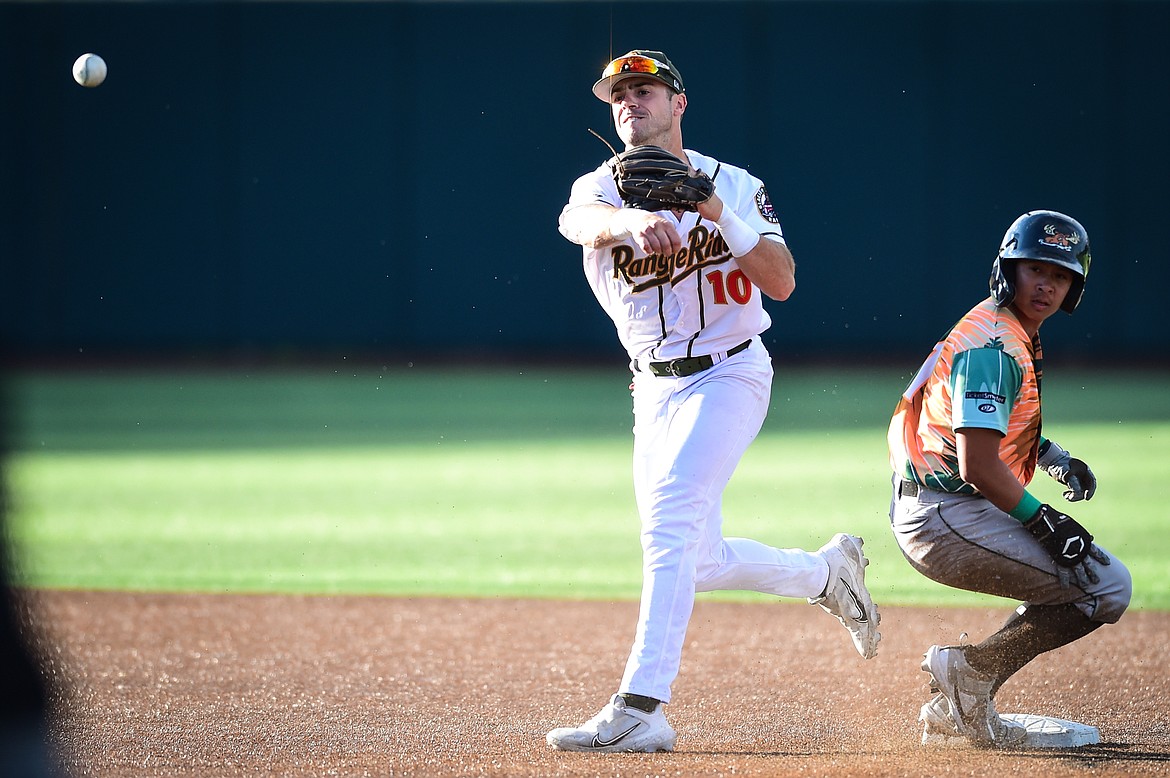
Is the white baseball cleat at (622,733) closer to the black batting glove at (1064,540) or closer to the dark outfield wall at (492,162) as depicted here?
the black batting glove at (1064,540)

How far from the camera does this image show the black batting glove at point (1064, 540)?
3.55 meters

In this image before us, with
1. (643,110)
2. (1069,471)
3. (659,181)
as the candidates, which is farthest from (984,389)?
(643,110)

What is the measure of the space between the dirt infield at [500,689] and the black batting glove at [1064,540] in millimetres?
507

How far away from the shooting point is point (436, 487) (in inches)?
376

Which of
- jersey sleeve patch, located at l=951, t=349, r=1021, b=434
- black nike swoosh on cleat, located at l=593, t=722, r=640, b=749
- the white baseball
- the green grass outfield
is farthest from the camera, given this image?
the green grass outfield

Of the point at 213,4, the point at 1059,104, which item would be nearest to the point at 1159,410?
the point at 1059,104

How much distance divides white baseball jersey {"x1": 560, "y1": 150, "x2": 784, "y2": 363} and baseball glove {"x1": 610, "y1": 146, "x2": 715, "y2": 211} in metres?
0.28

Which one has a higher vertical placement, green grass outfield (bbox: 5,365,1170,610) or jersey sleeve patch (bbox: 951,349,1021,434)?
jersey sleeve patch (bbox: 951,349,1021,434)

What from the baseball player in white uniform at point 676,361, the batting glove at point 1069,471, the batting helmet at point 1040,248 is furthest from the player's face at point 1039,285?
the baseball player in white uniform at point 676,361

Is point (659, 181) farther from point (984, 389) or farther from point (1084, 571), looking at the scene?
point (1084, 571)

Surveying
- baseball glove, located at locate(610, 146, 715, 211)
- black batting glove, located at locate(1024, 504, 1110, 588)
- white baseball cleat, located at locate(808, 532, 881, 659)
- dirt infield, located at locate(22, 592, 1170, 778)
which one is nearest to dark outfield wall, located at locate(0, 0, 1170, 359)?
dirt infield, located at locate(22, 592, 1170, 778)

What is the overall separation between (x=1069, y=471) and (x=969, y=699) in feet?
2.33

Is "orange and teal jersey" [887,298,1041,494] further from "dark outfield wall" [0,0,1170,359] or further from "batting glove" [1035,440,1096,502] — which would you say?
"dark outfield wall" [0,0,1170,359]

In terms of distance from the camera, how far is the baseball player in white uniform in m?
3.66
